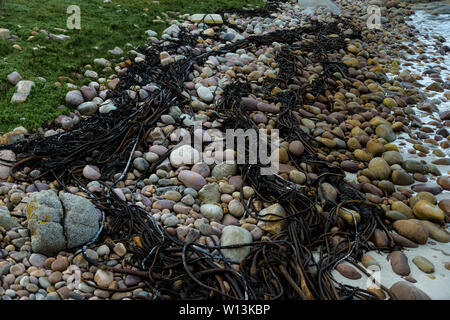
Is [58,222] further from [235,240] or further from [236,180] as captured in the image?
[236,180]

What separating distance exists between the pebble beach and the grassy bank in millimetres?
166

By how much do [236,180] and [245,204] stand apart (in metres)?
0.32

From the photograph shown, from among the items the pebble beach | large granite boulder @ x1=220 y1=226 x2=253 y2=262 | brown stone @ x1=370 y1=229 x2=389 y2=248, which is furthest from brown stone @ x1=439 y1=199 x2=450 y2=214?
large granite boulder @ x1=220 y1=226 x2=253 y2=262

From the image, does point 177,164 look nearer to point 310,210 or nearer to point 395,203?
point 310,210

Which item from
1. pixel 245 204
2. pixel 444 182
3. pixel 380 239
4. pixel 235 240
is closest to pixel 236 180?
pixel 245 204

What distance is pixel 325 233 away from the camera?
9.05 ft

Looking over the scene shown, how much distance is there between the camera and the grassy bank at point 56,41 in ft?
12.7

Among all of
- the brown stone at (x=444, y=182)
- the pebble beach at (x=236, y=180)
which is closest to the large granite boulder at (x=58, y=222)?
the pebble beach at (x=236, y=180)

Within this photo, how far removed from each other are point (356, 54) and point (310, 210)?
180 inches

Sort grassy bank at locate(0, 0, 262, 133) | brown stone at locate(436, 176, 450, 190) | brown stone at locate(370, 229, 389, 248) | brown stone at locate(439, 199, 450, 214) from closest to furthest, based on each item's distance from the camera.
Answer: brown stone at locate(370, 229, 389, 248) → brown stone at locate(439, 199, 450, 214) → brown stone at locate(436, 176, 450, 190) → grassy bank at locate(0, 0, 262, 133)

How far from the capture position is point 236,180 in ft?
10.6

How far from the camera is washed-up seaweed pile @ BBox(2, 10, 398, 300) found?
230 cm

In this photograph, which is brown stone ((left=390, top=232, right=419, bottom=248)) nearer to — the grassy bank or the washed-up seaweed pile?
the washed-up seaweed pile
